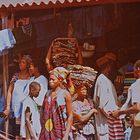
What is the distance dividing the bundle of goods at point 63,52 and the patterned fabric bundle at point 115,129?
80 centimetres

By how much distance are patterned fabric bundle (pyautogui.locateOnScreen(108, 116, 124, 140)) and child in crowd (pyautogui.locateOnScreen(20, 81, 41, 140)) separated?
2.67ft

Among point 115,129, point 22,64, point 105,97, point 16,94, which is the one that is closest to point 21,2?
point 22,64

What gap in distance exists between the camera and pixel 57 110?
5660mm

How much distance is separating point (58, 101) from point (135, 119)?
883 millimetres

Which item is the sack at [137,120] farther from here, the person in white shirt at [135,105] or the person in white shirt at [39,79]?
the person in white shirt at [39,79]

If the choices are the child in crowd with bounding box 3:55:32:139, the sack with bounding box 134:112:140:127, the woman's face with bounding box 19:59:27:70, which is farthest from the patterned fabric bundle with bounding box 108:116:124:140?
the woman's face with bounding box 19:59:27:70

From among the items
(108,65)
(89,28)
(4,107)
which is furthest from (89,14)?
(4,107)

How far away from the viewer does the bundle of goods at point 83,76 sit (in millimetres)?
5691

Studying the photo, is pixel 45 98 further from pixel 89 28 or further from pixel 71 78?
pixel 89 28

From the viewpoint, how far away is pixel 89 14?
5719 millimetres

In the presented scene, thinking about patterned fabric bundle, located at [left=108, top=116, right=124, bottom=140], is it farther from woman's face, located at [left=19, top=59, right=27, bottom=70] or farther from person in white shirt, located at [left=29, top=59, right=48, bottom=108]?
woman's face, located at [left=19, top=59, right=27, bottom=70]

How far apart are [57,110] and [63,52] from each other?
67 cm

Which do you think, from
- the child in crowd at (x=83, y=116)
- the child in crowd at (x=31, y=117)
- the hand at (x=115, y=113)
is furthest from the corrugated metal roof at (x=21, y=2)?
the hand at (x=115, y=113)

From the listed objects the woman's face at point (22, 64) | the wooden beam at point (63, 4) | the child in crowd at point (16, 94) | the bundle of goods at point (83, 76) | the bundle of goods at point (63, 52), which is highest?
the wooden beam at point (63, 4)
